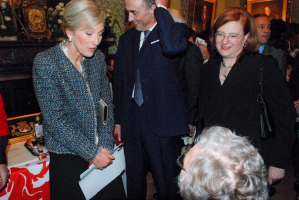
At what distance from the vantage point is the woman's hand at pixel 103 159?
1439 mm

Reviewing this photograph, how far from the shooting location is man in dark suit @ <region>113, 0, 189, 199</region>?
5.52 feet

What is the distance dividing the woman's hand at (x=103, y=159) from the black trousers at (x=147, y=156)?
1.30ft

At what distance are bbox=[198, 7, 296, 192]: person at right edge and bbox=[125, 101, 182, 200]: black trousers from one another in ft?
1.53

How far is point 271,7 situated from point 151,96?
7407 millimetres

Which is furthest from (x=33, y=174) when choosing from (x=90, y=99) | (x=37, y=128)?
(x=90, y=99)

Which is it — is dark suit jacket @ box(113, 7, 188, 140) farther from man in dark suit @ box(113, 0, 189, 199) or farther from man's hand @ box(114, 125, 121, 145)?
man's hand @ box(114, 125, 121, 145)

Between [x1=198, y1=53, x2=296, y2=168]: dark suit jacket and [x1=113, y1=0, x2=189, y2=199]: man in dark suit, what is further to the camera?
[x1=113, y1=0, x2=189, y2=199]: man in dark suit

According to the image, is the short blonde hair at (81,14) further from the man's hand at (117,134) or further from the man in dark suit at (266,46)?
the man in dark suit at (266,46)

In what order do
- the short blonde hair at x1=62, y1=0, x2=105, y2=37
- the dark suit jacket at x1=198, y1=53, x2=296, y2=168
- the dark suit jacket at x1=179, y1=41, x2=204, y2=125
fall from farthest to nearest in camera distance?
the dark suit jacket at x1=179, y1=41, x2=204, y2=125
the dark suit jacket at x1=198, y1=53, x2=296, y2=168
the short blonde hair at x1=62, y1=0, x2=105, y2=37

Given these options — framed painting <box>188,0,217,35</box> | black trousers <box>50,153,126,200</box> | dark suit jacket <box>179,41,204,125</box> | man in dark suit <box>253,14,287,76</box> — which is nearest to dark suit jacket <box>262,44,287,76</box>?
man in dark suit <box>253,14,287,76</box>

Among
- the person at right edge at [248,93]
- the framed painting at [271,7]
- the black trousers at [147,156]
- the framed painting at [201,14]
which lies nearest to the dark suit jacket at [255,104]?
the person at right edge at [248,93]

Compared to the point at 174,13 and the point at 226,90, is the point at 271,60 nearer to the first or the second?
the point at 226,90

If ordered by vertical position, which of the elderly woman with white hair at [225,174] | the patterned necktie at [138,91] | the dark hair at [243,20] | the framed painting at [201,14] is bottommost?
the elderly woman with white hair at [225,174]

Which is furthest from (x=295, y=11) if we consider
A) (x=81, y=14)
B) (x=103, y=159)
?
(x=103, y=159)
